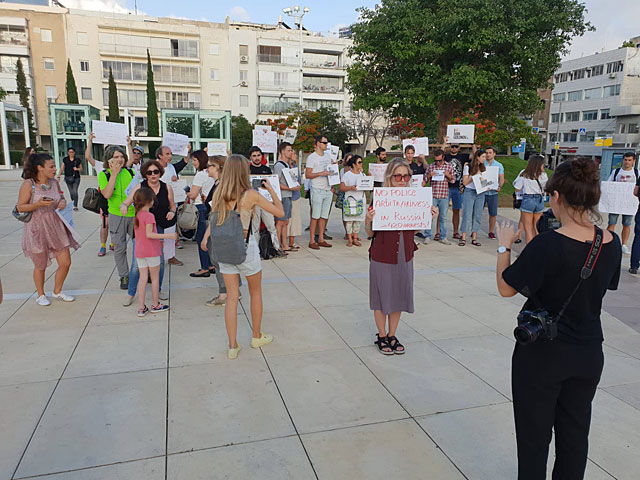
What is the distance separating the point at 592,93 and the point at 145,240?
7179cm

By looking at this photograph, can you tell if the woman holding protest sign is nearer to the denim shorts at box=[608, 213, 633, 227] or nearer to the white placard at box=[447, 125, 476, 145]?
the denim shorts at box=[608, 213, 633, 227]

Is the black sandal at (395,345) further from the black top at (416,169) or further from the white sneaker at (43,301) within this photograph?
the black top at (416,169)

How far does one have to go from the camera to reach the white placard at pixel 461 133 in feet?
36.7

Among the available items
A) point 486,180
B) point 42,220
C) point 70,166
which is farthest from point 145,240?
point 70,166

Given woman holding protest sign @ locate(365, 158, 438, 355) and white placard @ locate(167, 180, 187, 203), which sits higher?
white placard @ locate(167, 180, 187, 203)

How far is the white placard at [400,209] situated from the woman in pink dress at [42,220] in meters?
3.82

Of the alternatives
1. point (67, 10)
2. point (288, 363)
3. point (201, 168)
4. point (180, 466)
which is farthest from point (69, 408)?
point (67, 10)

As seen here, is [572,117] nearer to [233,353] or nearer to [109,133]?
[109,133]

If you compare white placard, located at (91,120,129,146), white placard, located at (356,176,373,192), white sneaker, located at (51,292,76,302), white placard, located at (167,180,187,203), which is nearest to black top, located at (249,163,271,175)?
white placard, located at (167,180,187,203)

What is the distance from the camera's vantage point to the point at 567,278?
2006 mm

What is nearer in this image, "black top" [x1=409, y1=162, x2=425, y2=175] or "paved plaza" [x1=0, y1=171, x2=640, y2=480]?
"paved plaza" [x1=0, y1=171, x2=640, y2=480]

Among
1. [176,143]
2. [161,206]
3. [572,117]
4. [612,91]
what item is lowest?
[161,206]

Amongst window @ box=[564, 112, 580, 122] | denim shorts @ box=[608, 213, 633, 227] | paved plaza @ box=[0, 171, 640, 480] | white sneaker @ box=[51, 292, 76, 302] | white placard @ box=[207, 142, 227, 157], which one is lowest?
paved plaza @ box=[0, 171, 640, 480]

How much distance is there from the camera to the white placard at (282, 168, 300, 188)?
27.0ft
